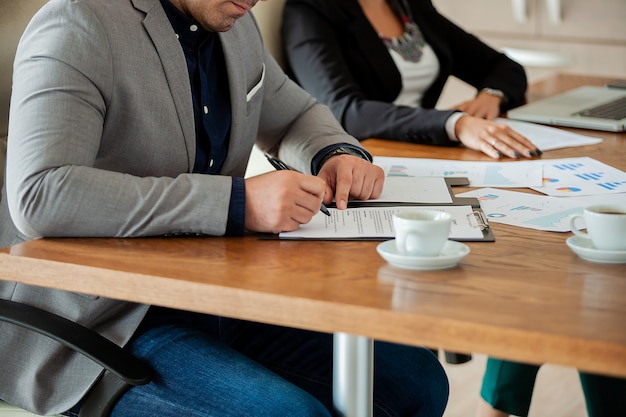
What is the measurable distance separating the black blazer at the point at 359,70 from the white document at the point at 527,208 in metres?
0.46

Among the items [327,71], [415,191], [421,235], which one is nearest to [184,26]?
[415,191]

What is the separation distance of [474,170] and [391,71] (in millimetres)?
711

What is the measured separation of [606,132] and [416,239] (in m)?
1.12

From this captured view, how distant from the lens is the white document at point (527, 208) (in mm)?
1283

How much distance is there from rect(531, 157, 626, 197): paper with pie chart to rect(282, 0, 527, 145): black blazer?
297 millimetres

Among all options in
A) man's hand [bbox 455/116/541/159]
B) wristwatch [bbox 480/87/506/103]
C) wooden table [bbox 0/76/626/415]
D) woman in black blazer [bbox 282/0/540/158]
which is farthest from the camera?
wristwatch [bbox 480/87/506/103]

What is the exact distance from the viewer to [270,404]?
118 cm

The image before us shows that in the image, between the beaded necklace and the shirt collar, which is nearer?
the shirt collar

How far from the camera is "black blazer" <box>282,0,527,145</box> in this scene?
6.43 ft

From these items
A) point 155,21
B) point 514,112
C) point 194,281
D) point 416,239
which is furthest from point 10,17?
point 514,112

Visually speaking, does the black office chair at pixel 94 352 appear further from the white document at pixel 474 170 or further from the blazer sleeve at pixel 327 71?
the blazer sleeve at pixel 327 71

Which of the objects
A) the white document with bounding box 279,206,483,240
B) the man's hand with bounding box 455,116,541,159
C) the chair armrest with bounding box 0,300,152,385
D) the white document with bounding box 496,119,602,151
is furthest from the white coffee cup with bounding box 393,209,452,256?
the white document with bounding box 496,119,602,151

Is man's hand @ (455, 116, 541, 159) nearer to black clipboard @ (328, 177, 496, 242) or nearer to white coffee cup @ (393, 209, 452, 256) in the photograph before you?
black clipboard @ (328, 177, 496, 242)

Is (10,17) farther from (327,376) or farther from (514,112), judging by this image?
(514,112)
